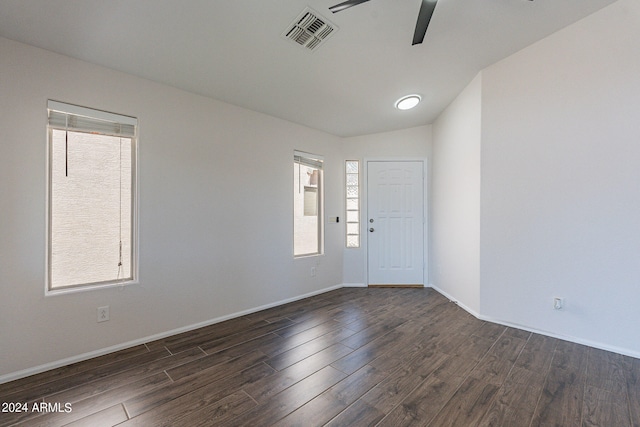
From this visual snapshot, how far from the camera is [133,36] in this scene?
1.96 meters

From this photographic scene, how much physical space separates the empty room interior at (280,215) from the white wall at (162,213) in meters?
0.02

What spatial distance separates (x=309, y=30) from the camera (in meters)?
2.07

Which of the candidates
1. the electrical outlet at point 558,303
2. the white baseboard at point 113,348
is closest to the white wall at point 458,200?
the electrical outlet at point 558,303

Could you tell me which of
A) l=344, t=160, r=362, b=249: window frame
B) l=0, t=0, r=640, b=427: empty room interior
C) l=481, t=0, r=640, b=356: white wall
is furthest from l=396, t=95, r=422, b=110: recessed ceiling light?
l=344, t=160, r=362, b=249: window frame

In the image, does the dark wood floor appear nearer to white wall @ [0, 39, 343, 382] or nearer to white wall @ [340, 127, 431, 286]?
white wall @ [0, 39, 343, 382]

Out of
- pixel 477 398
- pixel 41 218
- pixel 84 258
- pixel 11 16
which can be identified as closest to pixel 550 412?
pixel 477 398

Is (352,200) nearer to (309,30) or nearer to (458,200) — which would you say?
(458,200)

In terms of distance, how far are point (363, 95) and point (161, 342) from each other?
3.19m

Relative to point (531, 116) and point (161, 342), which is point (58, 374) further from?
point (531, 116)

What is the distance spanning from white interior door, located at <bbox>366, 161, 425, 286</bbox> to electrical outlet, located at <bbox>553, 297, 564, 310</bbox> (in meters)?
1.89

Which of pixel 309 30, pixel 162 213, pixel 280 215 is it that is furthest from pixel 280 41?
pixel 280 215

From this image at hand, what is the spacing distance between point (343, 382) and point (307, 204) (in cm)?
247

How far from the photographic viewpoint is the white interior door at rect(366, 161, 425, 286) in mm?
4293

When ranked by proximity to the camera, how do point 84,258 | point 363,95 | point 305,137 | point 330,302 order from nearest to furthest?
1. point 84,258
2. point 363,95
3. point 330,302
4. point 305,137
